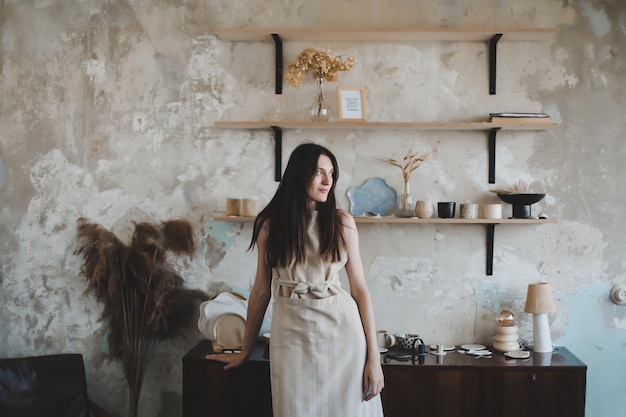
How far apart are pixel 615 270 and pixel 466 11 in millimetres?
1645

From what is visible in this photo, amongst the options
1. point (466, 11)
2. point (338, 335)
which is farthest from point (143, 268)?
point (466, 11)

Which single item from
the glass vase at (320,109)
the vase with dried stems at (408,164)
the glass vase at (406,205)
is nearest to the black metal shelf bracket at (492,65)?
the vase with dried stems at (408,164)

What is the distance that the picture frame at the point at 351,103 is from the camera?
10.9ft

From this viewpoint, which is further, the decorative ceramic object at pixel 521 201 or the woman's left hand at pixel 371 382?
the decorative ceramic object at pixel 521 201

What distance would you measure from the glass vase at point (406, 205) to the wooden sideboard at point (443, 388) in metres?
0.79

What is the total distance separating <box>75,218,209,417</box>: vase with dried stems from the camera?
3.38m

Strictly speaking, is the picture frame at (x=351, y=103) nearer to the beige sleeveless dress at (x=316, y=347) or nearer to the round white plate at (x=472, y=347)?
the beige sleeveless dress at (x=316, y=347)

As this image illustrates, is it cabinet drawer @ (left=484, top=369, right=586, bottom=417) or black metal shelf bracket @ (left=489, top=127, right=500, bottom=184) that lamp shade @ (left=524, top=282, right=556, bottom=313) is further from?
black metal shelf bracket @ (left=489, top=127, right=500, bottom=184)

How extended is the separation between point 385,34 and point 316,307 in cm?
160

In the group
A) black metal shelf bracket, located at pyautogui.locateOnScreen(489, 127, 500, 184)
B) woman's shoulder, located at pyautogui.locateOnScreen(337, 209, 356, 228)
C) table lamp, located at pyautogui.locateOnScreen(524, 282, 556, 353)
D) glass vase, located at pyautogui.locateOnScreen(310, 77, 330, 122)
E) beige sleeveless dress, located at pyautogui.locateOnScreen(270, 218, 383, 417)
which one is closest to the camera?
beige sleeveless dress, located at pyautogui.locateOnScreen(270, 218, 383, 417)

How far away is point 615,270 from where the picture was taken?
340cm

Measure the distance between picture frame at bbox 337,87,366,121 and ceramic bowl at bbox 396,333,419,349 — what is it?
1.18 m

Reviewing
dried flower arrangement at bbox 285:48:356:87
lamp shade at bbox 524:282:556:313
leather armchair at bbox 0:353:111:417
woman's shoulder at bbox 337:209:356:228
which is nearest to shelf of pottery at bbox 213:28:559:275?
dried flower arrangement at bbox 285:48:356:87

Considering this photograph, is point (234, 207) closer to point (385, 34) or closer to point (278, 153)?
point (278, 153)
